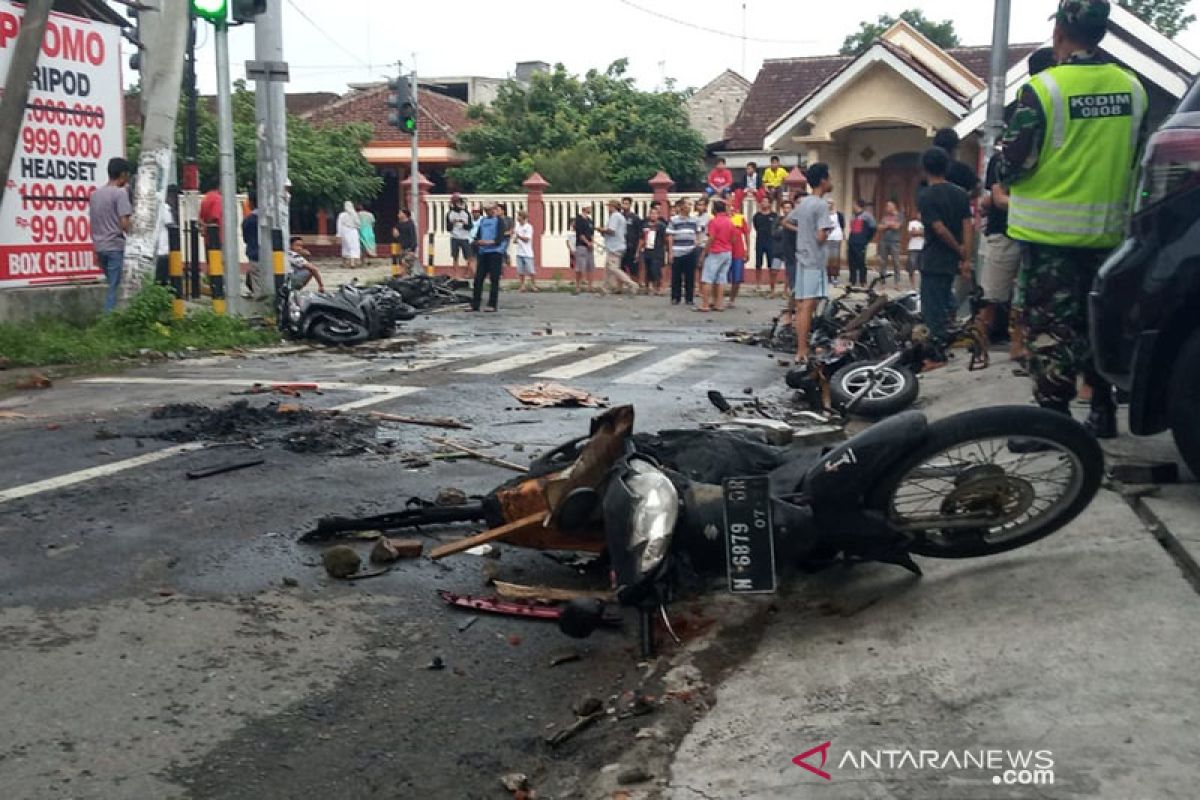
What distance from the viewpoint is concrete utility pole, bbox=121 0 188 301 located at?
13820mm

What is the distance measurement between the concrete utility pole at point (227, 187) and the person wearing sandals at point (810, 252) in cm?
678

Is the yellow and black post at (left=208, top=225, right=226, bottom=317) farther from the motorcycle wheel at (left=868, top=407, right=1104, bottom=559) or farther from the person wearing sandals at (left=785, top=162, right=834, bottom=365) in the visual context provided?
the motorcycle wheel at (left=868, top=407, right=1104, bottom=559)

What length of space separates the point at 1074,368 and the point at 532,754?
3373mm

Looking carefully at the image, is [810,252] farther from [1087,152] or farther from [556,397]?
[1087,152]

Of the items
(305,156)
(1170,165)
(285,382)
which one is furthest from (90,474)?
(305,156)

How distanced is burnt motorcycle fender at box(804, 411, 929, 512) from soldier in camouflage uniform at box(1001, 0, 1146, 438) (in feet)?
6.03

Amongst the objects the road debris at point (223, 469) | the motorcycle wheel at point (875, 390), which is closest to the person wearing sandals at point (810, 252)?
the motorcycle wheel at point (875, 390)

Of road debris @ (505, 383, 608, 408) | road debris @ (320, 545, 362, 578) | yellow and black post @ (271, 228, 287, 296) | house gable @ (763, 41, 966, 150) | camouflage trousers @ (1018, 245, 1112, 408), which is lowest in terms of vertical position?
road debris @ (320, 545, 362, 578)

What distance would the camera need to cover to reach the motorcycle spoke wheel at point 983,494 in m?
4.19

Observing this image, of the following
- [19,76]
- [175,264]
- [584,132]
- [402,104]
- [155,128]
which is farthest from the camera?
[584,132]

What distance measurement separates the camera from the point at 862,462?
4.11 m

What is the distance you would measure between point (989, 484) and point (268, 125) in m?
13.5

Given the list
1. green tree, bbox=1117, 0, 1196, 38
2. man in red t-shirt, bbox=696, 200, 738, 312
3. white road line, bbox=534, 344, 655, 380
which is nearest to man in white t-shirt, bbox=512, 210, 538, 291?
man in red t-shirt, bbox=696, 200, 738, 312

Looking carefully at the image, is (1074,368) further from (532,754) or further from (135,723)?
(135,723)
